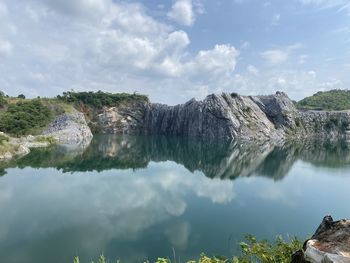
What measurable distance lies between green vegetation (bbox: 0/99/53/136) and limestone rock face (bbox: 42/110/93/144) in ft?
9.17

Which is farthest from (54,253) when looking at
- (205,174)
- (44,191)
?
(205,174)

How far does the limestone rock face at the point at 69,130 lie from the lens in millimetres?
96000

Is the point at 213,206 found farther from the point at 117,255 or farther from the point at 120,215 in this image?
the point at 117,255

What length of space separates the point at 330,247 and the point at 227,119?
125 meters

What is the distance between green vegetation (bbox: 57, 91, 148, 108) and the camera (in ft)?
456

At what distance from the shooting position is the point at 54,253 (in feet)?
75.5

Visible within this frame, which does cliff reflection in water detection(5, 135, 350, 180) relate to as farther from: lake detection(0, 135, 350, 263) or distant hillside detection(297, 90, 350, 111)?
distant hillside detection(297, 90, 350, 111)

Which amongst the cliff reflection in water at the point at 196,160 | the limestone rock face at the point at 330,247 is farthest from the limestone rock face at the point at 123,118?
the limestone rock face at the point at 330,247

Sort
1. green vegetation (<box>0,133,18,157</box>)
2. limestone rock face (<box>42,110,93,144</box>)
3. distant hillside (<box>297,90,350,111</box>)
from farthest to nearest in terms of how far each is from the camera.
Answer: distant hillside (<box>297,90,350,111</box>)
limestone rock face (<box>42,110,93,144</box>)
green vegetation (<box>0,133,18,157</box>)

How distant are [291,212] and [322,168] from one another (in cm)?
3691

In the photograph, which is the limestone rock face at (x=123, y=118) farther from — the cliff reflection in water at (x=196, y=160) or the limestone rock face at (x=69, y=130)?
Answer: the cliff reflection in water at (x=196, y=160)

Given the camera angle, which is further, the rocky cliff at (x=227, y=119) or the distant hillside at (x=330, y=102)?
the distant hillside at (x=330, y=102)

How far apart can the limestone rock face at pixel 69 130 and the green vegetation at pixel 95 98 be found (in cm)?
2243

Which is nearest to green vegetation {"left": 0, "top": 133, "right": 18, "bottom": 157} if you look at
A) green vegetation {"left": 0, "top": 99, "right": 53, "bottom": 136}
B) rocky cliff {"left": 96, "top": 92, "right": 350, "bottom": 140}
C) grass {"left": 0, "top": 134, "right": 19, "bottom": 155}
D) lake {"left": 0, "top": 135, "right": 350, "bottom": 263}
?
grass {"left": 0, "top": 134, "right": 19, "bottom": 155}
